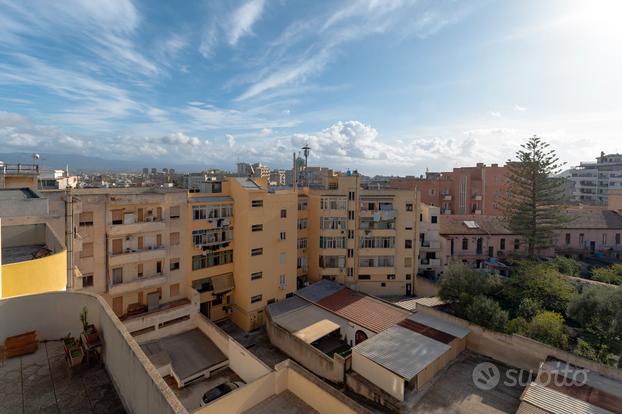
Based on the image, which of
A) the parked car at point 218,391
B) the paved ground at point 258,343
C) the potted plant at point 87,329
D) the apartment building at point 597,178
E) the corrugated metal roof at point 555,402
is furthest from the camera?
the apartment building at point 597,178

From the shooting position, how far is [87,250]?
21.8 meters

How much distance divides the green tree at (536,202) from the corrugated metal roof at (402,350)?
20463 mm

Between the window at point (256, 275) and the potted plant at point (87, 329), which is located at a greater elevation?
the potted plant at point (87, 329)

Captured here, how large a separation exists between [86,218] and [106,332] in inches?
Result: 713

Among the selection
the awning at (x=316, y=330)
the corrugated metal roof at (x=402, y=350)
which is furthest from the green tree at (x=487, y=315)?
the awning at (x=316, y=330)

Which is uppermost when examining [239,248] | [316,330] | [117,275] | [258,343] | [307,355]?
Result: [239,248]

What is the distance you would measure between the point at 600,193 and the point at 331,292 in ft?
283

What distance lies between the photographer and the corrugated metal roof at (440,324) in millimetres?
22625

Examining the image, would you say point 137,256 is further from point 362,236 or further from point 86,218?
point 362,236

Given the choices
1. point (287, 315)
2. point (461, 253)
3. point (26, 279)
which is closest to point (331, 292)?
point (287, 315)

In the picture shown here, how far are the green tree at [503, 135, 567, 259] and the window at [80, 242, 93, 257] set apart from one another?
127ft

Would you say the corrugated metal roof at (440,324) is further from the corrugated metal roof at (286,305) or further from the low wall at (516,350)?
the corrugated metal roof at (286,305)

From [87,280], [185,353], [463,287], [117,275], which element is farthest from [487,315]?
[87,280]

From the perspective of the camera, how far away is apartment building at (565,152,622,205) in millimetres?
76938
